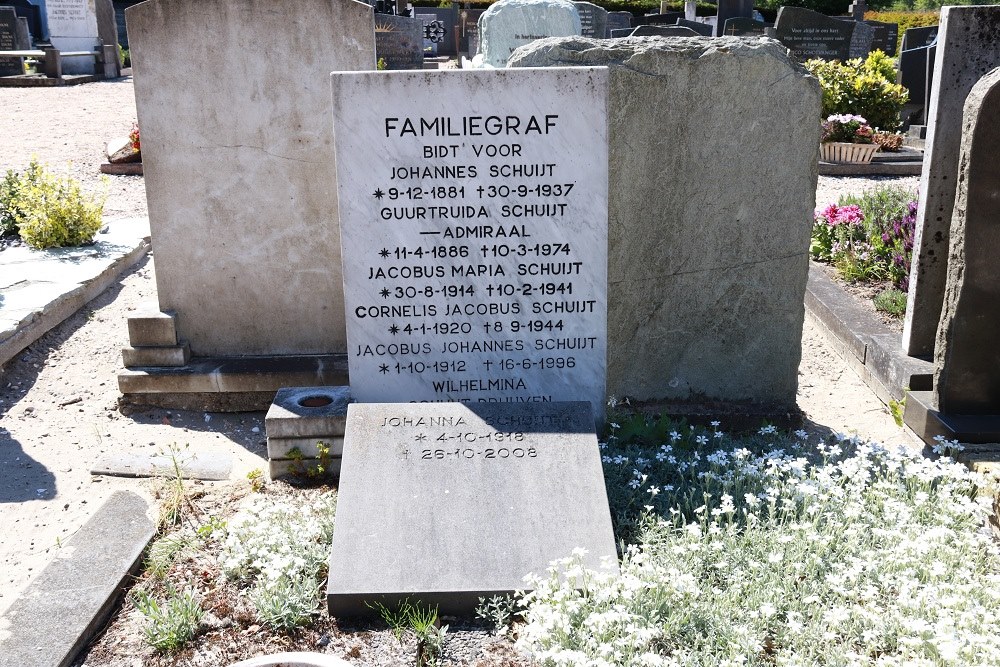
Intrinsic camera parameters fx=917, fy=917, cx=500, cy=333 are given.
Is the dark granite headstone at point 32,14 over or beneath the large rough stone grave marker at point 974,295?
over

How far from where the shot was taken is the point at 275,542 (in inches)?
132

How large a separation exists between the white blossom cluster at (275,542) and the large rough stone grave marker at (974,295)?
2.89 metres

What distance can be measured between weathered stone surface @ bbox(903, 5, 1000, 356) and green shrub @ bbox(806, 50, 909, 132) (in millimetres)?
7671

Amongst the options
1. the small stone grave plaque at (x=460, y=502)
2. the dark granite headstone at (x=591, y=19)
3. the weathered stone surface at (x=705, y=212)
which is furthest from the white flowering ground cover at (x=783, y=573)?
the dark granite headstone at (x=591, y=19)

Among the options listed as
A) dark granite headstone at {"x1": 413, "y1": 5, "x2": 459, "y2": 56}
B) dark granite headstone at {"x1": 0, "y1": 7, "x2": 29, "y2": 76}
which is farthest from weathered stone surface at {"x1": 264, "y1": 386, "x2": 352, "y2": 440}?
dark granite headstone at {"x1": 413, "y1": 5, "x2": 459, "y2": 56}

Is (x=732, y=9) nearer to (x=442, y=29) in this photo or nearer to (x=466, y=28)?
(x=442, y=29)

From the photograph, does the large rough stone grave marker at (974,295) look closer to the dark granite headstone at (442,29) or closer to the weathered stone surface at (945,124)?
the weathered stone surface at (945,124)

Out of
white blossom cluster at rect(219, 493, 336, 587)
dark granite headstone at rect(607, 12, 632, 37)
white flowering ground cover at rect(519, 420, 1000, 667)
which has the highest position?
dark granite headstone at rect(607, 12, 632, 37)

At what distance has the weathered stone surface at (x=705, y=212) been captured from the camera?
4465 mm

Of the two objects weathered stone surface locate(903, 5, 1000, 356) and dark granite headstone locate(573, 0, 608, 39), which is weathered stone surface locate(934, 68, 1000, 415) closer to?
weathered stone surface locate(903, 5, 1000, 356)

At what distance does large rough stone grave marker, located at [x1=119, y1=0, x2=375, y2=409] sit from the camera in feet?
16.5

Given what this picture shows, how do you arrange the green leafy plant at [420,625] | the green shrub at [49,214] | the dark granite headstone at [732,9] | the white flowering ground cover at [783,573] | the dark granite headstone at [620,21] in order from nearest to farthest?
the white flowering ground cover at [783,573] → the green leafy plant at [420,625] → the green shrub at [49,214] → the dark granite headstone at [732,9] → the dark granite headstone at [620,21]

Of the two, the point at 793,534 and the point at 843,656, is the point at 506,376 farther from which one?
the point at 843,656

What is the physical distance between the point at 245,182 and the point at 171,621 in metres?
2.88
